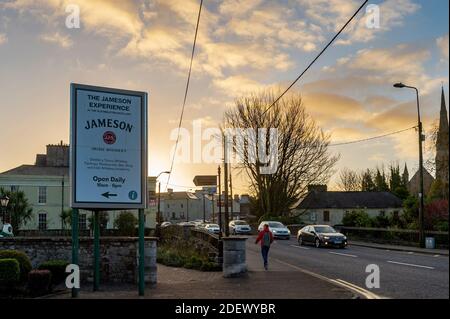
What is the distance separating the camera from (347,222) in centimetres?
4634

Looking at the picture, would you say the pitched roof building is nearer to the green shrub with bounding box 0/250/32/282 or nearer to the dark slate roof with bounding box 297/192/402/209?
the green shrub with bounding box 0/250/32/282

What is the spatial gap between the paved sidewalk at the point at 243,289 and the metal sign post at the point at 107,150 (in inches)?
36.3

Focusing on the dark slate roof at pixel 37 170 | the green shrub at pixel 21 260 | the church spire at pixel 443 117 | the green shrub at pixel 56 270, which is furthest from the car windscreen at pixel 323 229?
the dark slate roof at pixel 37 170

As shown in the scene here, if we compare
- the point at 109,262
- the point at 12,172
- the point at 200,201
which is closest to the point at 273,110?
the point at 12,172

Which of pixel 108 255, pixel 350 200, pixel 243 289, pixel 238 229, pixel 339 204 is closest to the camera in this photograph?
pixel 243 289

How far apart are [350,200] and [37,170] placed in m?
42.5

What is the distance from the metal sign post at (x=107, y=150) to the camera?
1366 cm

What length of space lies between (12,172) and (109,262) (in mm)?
57342

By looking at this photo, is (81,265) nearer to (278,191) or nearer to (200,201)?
(278,191)

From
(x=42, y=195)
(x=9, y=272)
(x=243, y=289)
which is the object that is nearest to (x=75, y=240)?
(x=9, y=272)

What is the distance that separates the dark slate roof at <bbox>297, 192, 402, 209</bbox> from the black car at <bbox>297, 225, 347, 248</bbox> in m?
38.4

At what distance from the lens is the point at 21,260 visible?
54.1 ft

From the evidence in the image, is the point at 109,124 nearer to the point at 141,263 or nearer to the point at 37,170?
the point at 141,263
